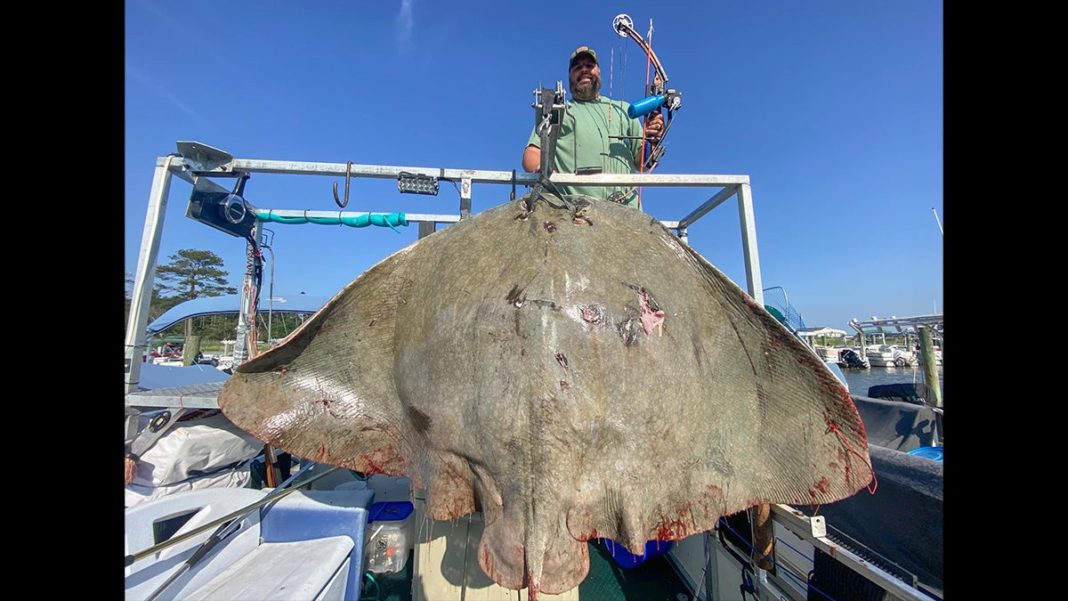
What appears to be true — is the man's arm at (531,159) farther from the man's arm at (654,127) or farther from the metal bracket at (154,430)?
the metal bracket at (154,430)

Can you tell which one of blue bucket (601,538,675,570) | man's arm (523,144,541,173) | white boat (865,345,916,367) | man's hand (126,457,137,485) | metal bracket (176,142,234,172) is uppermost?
man's arm (523,144,541,173)

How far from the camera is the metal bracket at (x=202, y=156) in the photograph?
8.21 feet

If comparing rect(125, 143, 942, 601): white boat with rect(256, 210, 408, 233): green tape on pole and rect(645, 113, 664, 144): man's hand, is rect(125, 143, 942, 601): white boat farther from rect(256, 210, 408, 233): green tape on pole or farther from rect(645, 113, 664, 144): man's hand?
rect(256, 210, 408, 233): green tape on pole

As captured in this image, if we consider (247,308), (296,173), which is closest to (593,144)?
(296,173)

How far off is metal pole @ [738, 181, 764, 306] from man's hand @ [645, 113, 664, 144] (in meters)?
0.81

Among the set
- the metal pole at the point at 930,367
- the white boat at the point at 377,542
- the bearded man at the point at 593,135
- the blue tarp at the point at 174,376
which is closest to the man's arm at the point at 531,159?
the bearded man at the point at 593,135

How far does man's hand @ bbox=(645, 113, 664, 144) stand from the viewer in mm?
3087

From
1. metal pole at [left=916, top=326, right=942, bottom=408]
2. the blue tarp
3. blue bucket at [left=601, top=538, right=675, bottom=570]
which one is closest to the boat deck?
blue bucket at [left=601, top=538, right=675, bottom=570]

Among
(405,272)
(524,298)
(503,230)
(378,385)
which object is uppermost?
(503,230)

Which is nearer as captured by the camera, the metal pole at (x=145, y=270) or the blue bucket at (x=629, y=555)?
the metal pole at (x=145, y=270)

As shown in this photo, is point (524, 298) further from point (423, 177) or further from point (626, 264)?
point (423, 177)
